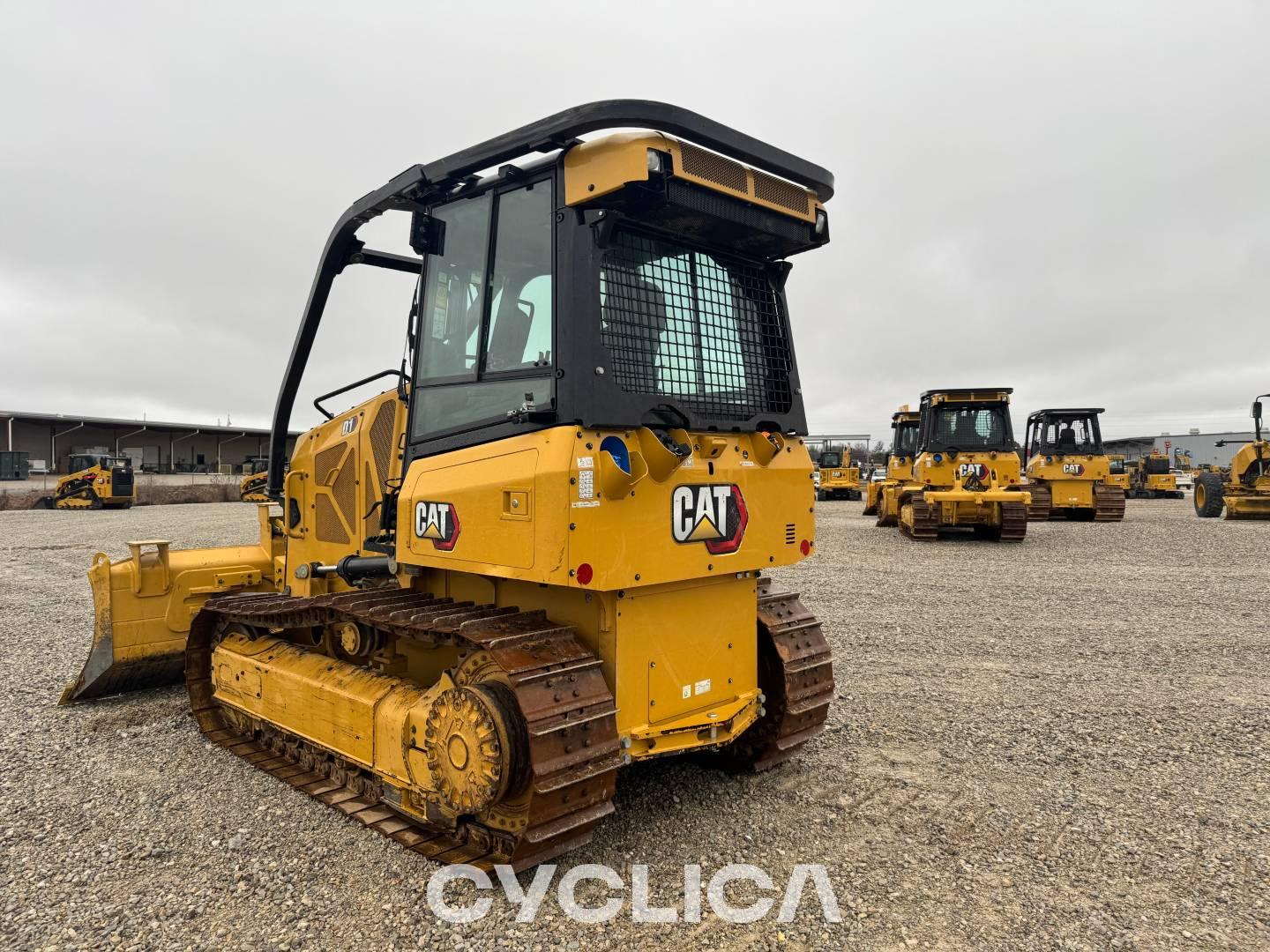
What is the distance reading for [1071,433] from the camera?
72.1 ft

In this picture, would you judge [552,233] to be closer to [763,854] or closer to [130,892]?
[763,854]

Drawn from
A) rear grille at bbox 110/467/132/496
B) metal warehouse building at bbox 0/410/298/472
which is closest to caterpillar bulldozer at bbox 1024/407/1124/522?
rear grille at bbox 110/467/132/496

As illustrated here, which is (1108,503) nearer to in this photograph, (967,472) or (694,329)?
(967,472)

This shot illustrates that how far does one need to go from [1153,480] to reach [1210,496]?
43.9 feet

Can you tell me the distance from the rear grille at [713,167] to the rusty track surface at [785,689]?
91.1 inches

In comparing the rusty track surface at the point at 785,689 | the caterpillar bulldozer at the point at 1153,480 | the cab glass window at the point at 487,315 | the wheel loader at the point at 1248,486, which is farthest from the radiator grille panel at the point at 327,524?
the caterpillar bulldozer at the point at 1153,480

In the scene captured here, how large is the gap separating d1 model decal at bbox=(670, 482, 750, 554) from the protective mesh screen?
1.40ft

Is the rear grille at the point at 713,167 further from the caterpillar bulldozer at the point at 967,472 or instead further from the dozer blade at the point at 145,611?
the caterpillar bulldozer at the point at 967,472

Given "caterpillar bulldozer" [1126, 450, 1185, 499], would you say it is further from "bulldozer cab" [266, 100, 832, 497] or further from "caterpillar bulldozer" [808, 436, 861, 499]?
"bulldozer cab" [266, 100, 832, 497]

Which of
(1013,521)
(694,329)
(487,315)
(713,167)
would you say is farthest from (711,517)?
(1013,521)

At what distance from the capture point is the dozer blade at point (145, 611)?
5.91 metres

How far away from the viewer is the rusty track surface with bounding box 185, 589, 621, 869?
317 cm

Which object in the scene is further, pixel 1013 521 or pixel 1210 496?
pixel 1210 496

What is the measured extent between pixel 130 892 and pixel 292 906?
75 centimetres
